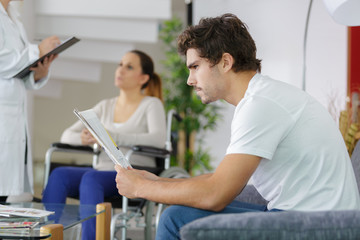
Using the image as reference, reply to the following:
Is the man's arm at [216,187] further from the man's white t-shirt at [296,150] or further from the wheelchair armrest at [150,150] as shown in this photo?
the wheelchair armrest at [150,150]

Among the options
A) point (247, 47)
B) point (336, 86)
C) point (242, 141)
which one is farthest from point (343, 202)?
point (336, 86)

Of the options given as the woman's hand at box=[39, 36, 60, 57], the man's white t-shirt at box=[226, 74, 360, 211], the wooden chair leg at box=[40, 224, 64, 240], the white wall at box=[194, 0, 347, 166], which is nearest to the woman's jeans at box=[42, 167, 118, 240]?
the woman's hand at box=[39, 36, 60, 57]

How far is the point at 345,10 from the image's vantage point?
1737 mm

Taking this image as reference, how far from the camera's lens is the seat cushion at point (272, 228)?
39.0 inches

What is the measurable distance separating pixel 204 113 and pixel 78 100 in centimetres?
295

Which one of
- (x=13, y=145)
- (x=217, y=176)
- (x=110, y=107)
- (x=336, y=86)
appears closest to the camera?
(x=217, y=176)

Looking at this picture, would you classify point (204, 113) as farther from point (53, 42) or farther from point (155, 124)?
point (53, 42)

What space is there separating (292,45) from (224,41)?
314cm

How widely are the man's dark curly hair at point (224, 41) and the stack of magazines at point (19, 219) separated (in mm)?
776

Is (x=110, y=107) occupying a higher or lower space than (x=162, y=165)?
higher

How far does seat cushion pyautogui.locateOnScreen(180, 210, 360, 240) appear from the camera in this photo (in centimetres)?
99

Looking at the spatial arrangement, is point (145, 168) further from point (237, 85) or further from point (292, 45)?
point (292, 45)

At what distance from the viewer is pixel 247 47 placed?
4.88 feet

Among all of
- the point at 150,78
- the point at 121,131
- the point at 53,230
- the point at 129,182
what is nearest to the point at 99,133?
the point at 129,182
